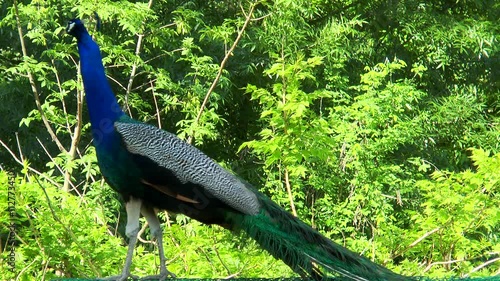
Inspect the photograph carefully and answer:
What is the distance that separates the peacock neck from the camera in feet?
12.1

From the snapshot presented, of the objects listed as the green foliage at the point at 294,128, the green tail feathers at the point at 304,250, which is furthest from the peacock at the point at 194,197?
the green foliage at the point at 294,128

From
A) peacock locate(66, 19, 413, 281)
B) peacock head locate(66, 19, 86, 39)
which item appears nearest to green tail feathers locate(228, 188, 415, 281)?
peacock locate(66, 19, 413, 281)

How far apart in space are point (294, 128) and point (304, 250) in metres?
1.39

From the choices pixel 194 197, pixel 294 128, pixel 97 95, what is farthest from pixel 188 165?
pixel 294 128

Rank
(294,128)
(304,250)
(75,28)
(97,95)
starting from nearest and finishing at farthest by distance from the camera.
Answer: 1. (304,250)
2. (97,95)
3. (75,28)
4. (294,128)

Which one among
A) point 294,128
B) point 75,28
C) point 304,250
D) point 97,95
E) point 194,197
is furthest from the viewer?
point 294,128

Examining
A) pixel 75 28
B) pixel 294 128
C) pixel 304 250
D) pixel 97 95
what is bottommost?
pixel 304 250

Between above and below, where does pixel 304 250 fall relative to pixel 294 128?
below

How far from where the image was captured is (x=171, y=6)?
295 inches

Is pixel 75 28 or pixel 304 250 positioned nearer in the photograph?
pixel 304 250

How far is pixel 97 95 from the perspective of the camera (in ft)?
12.4

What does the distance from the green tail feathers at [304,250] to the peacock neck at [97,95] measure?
2.07 ft

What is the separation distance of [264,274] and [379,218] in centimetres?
83

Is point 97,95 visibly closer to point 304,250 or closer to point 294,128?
point 304,250
